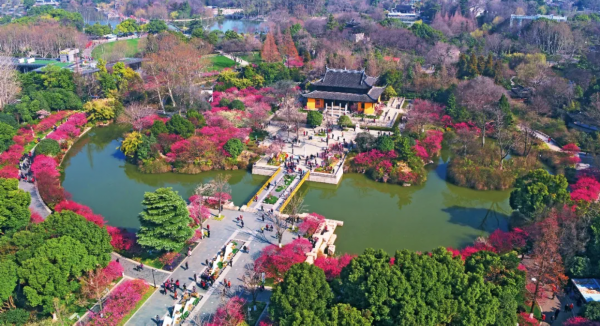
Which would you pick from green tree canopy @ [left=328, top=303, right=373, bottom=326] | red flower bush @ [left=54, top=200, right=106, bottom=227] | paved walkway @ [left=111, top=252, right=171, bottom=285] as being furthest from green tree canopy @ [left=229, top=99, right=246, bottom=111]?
green tree canopy @ [left=328, top=303, right=373, bottom=326]

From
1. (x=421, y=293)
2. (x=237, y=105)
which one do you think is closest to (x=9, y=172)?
(x=237, y=105)

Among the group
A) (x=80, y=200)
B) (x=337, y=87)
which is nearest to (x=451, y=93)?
(x=337, y=87)

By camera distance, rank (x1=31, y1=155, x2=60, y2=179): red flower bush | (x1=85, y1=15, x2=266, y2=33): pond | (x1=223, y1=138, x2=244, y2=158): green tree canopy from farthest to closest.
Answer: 1. (x1=85, y1=15, x2=266, y2=33): pond
2. (x1=223, y1=138, x2=244, y2=158): green tree canopy
3. (x1=31, y1=155, x2=60, y2=179): red flower bush

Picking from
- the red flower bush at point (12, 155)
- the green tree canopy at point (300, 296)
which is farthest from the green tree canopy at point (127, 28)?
the green tree canopy at point (300, 296)

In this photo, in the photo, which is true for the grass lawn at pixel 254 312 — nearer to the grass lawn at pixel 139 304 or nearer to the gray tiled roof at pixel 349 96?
the grass lawn at pixel 139 304

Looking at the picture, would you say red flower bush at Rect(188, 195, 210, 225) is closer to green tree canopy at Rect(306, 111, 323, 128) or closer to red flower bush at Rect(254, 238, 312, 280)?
red flower bush at Rect(254, 238, 312, 280)

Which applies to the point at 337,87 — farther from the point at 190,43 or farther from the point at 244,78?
the point at 190,43

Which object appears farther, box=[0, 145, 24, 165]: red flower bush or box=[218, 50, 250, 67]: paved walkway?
box=[218, 50, 250, 67]: paved walkway
